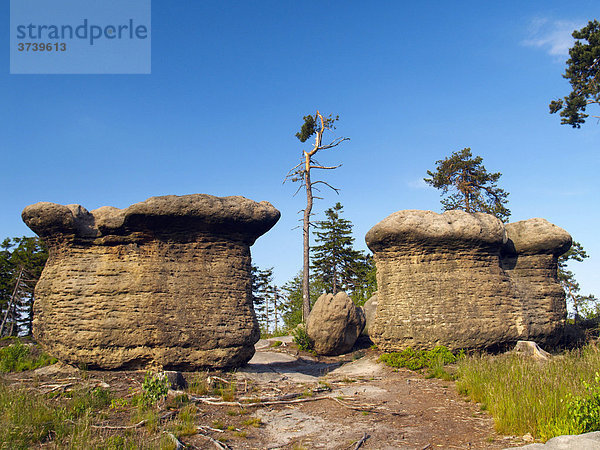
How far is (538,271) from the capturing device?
1396 cm

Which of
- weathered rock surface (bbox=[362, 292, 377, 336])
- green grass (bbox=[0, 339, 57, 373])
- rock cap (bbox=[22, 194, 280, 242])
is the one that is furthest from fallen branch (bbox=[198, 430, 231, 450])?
weathered rock surface (bbox=[362, 292, 377, 336])

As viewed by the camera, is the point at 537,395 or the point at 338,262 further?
the point at 338,262

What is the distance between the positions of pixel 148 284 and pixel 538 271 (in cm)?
1263

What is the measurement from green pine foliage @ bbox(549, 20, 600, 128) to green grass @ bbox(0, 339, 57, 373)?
22.9m

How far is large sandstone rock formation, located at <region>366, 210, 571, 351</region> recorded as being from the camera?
12.5 m

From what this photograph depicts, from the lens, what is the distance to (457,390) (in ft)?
30.5

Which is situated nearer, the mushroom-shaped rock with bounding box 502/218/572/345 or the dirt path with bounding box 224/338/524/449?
the dirt path with bounding box 224/338/524/449

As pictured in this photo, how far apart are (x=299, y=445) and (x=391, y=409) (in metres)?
2.81

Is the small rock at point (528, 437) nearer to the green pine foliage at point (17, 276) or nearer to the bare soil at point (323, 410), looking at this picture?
the bare soil at point (323, 410)

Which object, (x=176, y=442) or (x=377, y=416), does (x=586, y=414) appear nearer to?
(x=377, y=416)

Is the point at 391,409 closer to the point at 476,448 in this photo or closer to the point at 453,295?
the point at 476,448

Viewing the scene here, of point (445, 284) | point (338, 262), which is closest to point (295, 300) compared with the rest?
point (338, 262)

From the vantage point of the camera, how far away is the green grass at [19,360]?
37.8 feet

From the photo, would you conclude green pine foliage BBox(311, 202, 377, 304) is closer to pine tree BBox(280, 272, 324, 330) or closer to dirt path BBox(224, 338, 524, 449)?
pine tree BBox(280, 272, 324, 330)
